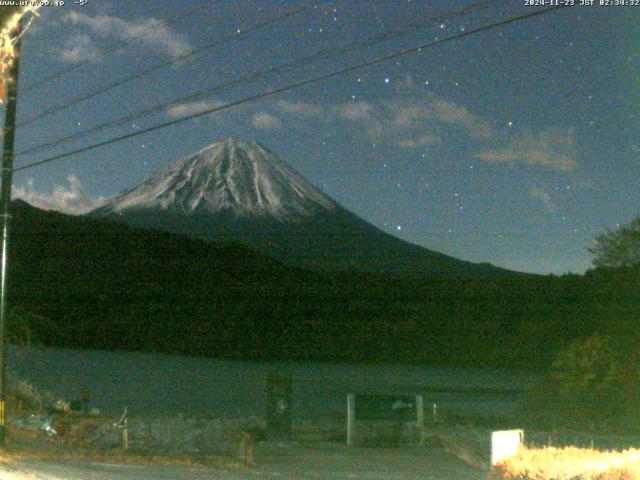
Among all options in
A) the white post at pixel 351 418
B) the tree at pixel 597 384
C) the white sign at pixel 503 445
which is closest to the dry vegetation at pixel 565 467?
the white sign at pixel 503 445

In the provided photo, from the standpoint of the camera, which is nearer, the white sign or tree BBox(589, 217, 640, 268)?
the white sign

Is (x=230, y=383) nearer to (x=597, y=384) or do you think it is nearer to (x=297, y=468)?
(x=597, y=384)

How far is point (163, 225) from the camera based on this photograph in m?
141

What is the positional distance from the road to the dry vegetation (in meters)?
4.32

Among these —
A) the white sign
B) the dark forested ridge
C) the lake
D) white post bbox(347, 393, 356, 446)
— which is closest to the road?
white post bbox(347, 393, 356, 446)

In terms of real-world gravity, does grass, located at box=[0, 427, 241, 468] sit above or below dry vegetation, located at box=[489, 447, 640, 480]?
below

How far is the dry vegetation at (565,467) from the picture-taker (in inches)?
330

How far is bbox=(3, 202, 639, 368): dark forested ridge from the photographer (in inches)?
1592

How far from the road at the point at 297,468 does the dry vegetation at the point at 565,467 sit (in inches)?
170

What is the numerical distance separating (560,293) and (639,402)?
23.2 metres

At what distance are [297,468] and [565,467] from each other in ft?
25.0

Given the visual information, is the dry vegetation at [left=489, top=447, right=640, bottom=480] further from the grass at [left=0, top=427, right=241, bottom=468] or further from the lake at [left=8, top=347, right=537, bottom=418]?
the lake at [left=8, top=347, right=537, bottom=418]

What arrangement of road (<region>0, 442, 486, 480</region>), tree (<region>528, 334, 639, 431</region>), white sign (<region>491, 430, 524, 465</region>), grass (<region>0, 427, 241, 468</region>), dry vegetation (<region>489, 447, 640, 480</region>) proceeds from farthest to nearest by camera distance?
1. tree (<region>528, 334, 639, 431</region>)
2. grass (<region>0, 427, 241, 468</region>)
3. road (<region>0, 442, 486, 480</region>)
4. white sign (<region>491, 430, 524, 465</region>)
5. dry vegetation (<region>489, 447, 640, 480</region>)

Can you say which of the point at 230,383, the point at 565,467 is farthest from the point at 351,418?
the point at 230,383
